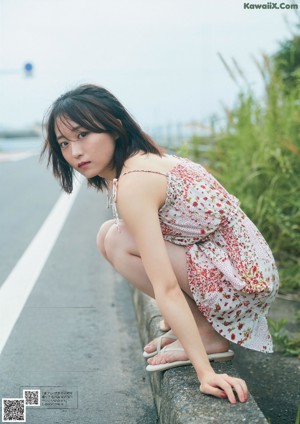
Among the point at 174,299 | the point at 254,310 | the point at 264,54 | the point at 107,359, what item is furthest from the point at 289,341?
the point at 264,54

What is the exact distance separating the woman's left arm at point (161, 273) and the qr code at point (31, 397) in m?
0.65

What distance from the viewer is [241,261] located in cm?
218

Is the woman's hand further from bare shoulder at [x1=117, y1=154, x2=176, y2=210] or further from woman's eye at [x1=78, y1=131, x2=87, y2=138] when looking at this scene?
woman's eye at [x1=78, y1=131, x2=87, y2=138]

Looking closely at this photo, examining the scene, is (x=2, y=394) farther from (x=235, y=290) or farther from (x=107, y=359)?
(x=235, y=290)

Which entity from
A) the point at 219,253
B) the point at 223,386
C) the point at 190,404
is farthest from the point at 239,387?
the point at 219,253

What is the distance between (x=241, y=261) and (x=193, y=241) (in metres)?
0.18

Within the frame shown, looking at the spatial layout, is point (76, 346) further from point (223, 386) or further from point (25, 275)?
point (25, 275)

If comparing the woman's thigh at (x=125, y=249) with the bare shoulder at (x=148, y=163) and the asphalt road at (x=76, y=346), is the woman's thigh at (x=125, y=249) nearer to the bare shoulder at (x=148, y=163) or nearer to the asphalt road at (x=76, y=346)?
the bare shoulder at (x=148, y=163)

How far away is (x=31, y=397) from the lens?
2.29 metres

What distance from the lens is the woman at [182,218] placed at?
2107 mm

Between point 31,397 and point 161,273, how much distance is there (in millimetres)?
740

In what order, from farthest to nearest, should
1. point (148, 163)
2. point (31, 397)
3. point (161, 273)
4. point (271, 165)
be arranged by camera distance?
point (271, 165), point (31, 397), point (148, 163), point (161, 273)

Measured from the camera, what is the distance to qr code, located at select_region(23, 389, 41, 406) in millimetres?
2266

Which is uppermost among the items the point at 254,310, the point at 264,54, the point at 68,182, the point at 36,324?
the point at 264,54
